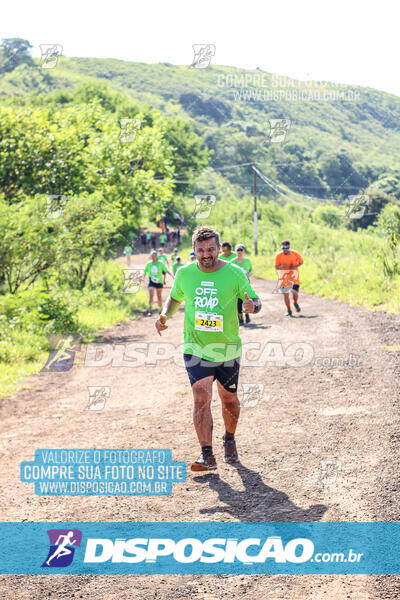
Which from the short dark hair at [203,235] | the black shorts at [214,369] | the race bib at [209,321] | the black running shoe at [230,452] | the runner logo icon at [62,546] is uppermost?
the short dark hair at [203,235]

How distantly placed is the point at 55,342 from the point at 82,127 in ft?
37.5

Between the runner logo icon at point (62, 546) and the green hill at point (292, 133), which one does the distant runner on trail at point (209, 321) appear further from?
the green hill at point (292, 133)

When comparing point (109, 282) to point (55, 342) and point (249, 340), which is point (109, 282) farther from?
point (249, 340)

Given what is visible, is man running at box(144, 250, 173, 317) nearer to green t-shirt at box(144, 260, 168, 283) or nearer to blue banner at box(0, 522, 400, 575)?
green t-shirt at box(144, 260, 168, 283)

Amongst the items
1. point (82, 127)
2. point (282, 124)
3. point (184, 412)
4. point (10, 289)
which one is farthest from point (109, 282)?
point (184, 412)

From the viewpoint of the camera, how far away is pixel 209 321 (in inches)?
223

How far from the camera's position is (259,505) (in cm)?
501

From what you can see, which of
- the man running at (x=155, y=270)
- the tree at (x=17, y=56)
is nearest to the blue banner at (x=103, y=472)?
the man running at (x=155, y=270)

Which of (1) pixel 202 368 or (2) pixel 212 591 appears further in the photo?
(1) pixel 202 368

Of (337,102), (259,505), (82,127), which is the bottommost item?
(259,505)

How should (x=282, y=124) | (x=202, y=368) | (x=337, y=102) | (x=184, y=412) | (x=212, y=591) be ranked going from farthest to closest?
1. (x=337, y=102)
2. (x=282, y=124)
3. (x=184, y=412)
4. (x=202, y=368)
5. (x=212, y=591)

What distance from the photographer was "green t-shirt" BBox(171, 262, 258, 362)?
5.65m

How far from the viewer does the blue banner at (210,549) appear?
4.14 m

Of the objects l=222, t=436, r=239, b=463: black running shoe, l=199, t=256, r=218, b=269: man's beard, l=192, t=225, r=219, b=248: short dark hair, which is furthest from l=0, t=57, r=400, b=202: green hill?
l=222, t=436, r=239, b=463: black running shoe
